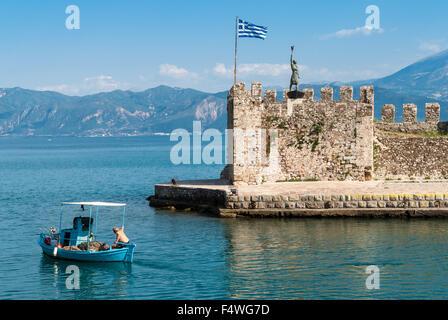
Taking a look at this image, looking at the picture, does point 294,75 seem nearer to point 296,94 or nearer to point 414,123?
point 296,94

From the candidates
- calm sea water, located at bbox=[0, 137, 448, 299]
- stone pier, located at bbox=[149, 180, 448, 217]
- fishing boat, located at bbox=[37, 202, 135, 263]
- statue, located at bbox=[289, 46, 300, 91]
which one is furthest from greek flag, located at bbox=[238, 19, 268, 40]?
fishing boat, located at bbox=[37, 202, 135, 263]

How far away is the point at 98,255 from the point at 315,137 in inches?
570

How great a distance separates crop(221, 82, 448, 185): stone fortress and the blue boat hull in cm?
1105

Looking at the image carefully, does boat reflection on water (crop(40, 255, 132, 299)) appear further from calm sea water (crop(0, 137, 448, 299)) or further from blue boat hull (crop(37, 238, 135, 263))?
blue boat hull (crop(37, 238, 135, 263))

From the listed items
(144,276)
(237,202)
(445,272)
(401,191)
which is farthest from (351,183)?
(144,276)

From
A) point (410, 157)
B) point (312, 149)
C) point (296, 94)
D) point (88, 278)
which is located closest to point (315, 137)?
point (312, 149)

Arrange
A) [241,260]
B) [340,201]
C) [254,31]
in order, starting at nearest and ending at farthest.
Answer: [241,260] → [340,201] → [254,31]

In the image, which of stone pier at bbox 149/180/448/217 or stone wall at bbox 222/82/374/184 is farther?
stone wall at bbox 222/82/374/184

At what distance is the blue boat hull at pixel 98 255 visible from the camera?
19641 millimetres

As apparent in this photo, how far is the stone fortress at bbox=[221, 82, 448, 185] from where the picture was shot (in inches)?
1185

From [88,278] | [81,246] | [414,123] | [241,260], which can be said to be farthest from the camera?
[414,123]

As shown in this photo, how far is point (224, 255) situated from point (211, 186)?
9.36 metres

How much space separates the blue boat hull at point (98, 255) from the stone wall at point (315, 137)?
11.3 m

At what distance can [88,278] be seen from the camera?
1841 cm
